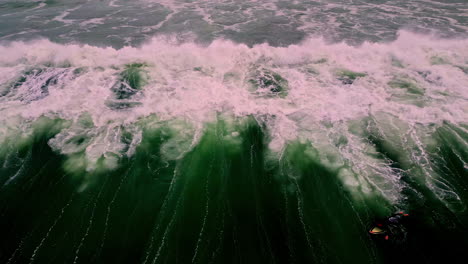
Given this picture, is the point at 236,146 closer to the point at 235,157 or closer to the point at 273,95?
the point at 235,157

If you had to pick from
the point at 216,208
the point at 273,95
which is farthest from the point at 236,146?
the point at 273,95

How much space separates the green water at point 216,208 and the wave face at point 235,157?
5cm

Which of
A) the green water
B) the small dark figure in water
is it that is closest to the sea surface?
the green water

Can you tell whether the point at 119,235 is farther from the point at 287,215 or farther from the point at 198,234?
the point at 287,215

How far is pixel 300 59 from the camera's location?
20297 mm

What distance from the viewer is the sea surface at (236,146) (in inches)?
370

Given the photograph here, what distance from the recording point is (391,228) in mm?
9156

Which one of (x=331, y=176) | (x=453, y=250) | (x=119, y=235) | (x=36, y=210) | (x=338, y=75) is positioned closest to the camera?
(x=453, y=250)

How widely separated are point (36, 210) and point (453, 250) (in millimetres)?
14535

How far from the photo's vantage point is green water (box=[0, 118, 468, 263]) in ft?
29.7

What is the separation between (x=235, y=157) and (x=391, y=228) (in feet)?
21.3

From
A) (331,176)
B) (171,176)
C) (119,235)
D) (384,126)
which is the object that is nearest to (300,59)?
(384,126)

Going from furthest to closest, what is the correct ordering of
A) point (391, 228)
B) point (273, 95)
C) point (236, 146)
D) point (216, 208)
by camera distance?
point (273, 95)
point (236, 146)
point (216, 208)
point (391, 228)

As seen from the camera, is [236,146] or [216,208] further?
[236,146]
